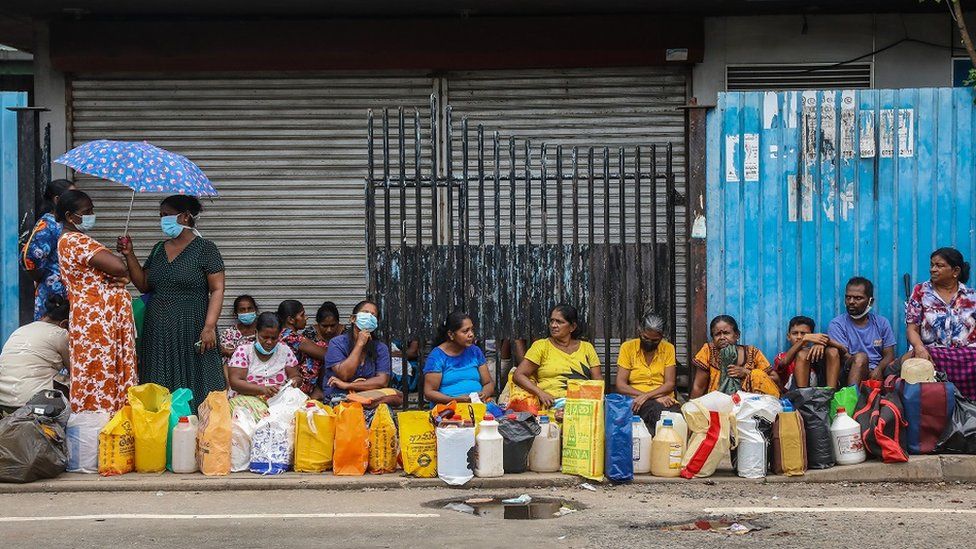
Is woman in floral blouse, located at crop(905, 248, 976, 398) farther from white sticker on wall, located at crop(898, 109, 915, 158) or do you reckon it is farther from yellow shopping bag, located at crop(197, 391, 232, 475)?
yellow shopping bag, located at crop(197, 391, 232, 475)

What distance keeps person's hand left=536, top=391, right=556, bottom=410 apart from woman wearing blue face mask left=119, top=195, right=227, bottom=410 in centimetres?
230


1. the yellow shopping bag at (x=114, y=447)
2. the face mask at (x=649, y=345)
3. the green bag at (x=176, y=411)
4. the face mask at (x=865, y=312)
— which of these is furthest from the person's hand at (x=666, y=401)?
the yellow shopping bag at (x=114, y=447)

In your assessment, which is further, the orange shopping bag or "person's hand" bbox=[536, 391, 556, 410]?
"person's hand" bbox=[536, 391, 556, 410]

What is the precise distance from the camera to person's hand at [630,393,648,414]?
9.03 meters

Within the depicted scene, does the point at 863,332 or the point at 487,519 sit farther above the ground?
the point at 863,332

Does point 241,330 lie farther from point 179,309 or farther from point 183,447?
point 183,447

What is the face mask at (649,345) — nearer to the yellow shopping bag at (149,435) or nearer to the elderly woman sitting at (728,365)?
the elderly woman sitting at (728,365)


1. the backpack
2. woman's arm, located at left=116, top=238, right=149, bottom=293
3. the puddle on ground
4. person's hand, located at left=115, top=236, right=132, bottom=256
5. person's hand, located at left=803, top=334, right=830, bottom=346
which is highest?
person's hand, located at left=115, top=236, right=132, bottom=256

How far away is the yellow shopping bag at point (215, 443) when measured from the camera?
27.0ft

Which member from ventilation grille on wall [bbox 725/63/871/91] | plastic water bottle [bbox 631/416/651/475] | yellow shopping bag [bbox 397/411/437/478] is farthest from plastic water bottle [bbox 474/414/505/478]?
ventilation grille on wall [bbox 725/63/871/91]

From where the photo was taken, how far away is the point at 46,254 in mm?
9133

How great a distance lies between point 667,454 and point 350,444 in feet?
6.64

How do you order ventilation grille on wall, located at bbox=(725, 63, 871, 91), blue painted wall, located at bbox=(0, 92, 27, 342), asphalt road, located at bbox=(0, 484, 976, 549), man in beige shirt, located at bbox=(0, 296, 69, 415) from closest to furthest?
asphalt road, located at bbox=(0, 484, 976, 549) < man in beige shirt, located at bbox=(0, 296, 69, 415) < blue painted wall, located at bbox=(0, 92, 27, 342) < ventilation grille on wall, located at bbox=(725, 63, 871, 91)

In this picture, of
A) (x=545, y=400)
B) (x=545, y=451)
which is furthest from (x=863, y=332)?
(x=545, y=451)
